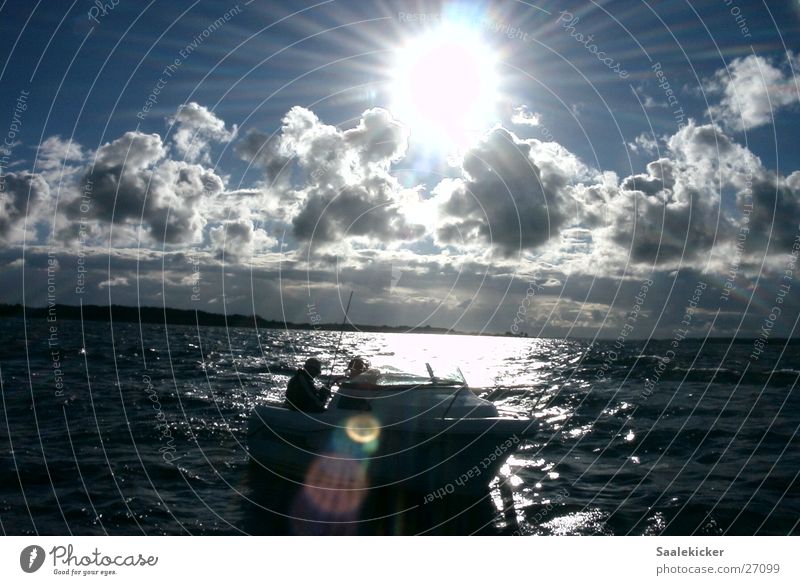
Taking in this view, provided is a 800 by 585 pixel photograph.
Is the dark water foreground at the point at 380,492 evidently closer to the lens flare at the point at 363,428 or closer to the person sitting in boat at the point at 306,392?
the lens flare at the point at 363,428

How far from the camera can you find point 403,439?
12.9 metres

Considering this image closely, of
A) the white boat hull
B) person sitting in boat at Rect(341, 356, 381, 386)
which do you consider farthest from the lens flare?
person sitting in boat at Rect(341, 356, 381, 386)

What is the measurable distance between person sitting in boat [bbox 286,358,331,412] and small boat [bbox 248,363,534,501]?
31 centimetres

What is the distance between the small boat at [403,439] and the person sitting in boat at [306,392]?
1.00 ft

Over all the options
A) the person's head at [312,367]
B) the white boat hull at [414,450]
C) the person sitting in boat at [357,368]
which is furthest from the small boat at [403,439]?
the person's head at [312,367]

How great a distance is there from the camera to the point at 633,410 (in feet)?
98.3

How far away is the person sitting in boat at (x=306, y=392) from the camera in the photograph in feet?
46.6

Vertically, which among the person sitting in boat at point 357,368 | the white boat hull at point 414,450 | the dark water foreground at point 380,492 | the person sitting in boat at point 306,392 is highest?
the person sitting in boat at point 357,368

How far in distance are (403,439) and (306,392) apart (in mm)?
2742

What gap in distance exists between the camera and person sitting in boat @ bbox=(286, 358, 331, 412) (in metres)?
14.2

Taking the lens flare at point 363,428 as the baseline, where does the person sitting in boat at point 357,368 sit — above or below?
above

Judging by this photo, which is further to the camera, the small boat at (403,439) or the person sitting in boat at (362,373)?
the person sitting in boat at (362,373)

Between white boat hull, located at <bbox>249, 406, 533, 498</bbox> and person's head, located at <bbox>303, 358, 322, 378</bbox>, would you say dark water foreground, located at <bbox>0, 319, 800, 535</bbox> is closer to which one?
white boat hull, located at <bbox>249, 406, 533, 498</bbox>
